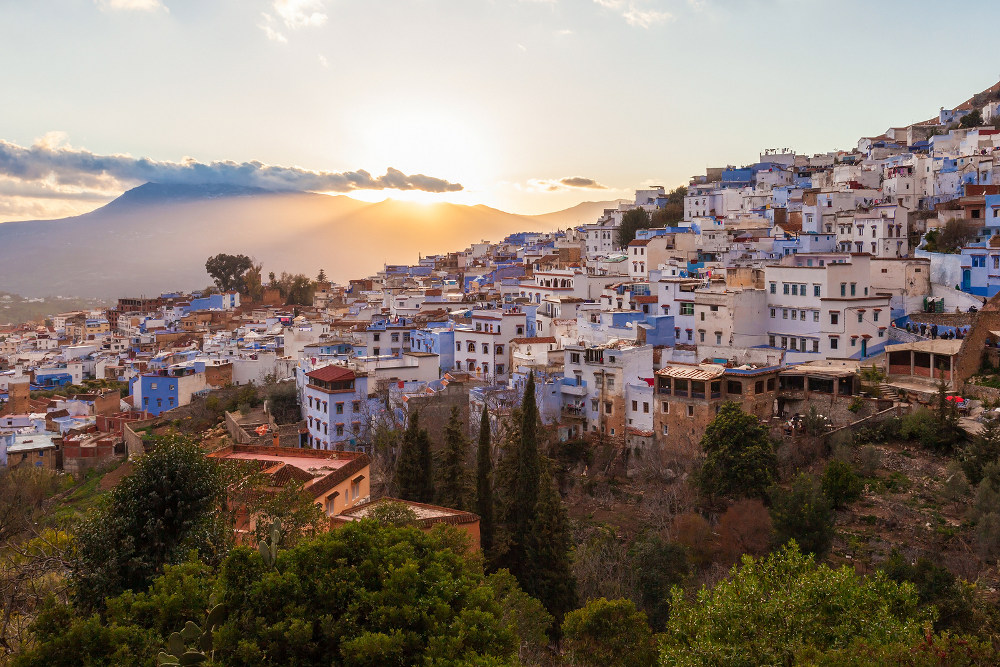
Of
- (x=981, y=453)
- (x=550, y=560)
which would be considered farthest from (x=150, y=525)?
(x=981, y=453)

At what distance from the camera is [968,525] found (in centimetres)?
1602

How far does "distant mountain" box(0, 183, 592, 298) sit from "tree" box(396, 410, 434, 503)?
120261 millimetres

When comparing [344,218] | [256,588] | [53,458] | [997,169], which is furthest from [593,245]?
[344,218]

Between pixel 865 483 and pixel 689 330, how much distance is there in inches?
383

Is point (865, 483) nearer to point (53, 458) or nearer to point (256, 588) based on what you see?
point (256, 588)

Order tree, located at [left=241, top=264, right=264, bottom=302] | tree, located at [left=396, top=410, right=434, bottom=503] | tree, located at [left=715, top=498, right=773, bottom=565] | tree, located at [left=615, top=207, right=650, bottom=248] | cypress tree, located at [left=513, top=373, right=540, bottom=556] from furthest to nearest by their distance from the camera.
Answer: tree, located at [left=241, top=264, right=264, bottom=302]
tree, located at [left=615, top=207, right=650, bottom=248]
tree, located at [left=396, top=410, right=434, bottom=503]
tree, located at [left=715, top=498, right=773, bottom=565]
cypress tree, located at [left=513, top=373, right=540, bottom=556]

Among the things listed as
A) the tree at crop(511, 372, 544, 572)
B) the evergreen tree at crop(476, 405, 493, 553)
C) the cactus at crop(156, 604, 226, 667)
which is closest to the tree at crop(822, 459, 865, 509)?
the tree at crop(511, 372, 544, 572)

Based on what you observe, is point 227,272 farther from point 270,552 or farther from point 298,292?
point 270,552

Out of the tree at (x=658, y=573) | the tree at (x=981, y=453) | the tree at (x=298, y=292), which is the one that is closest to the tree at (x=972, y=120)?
the tree at (x=981, y=453)

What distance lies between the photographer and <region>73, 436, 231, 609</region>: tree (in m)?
8.76

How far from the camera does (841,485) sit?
17594 millimetres

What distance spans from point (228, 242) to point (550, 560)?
181 metres

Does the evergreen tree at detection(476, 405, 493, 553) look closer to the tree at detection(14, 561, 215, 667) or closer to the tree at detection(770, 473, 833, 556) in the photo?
the tree at detection(770, 473, 833, 556)

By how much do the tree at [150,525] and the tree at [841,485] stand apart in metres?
12.7
